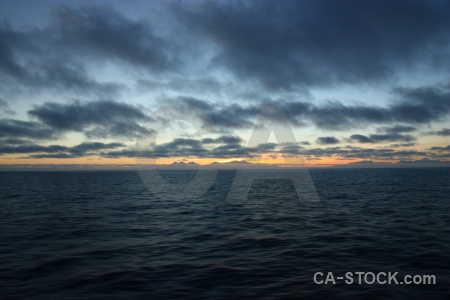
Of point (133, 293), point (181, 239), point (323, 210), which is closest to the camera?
point (133, 293)

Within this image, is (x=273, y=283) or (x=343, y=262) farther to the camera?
(x=343, y=262)

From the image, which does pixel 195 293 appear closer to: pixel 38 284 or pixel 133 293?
pixel 133 293

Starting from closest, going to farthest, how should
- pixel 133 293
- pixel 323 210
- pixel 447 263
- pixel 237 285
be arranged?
pixel 133 293 < pixel 237 285 < pixel 447 263 < pixel 323 210

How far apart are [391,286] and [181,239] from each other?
1110cm

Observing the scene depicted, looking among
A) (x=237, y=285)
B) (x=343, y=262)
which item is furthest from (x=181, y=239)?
(x=343, y=262)

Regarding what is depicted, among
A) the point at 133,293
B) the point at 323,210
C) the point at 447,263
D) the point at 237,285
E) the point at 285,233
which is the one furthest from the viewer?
the point at 323,210

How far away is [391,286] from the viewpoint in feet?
34.4

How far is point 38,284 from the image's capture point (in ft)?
35.1

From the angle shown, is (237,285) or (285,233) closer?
(237,285)

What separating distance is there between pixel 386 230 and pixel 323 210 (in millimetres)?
9296

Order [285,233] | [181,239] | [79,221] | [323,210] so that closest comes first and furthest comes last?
[181,239] → [285,233] → [79,221] → [323,210]

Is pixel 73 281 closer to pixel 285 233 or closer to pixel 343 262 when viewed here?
pixel 343 262

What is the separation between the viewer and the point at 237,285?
10.7 m

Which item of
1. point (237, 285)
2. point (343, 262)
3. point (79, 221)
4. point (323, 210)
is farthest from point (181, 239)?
point (323, 210)
